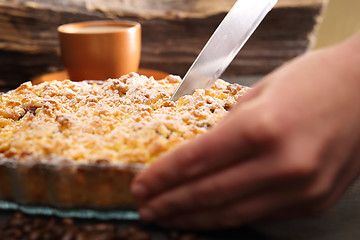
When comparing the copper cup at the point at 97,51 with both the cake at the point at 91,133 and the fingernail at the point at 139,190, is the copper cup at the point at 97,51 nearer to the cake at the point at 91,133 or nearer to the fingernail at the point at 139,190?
the cake at the point at 91,133

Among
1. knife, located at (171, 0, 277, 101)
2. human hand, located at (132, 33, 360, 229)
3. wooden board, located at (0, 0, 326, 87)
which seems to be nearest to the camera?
human hand, located at (132, 33, 360, 229)

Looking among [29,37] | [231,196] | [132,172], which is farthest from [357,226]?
[29,37]

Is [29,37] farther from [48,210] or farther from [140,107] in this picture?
[48,210]

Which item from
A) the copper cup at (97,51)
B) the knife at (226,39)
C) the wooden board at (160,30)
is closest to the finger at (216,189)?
the knife at (226,39)

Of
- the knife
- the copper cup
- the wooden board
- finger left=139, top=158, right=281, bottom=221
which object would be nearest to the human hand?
finger left=139, top=158, right=281, bottom=221

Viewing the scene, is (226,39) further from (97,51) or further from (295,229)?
(97,51)

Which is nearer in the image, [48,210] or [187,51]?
[48,210]

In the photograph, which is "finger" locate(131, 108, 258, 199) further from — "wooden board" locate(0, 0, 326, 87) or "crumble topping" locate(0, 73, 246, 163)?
"wooden board" locate(0, 0, 326, 87)
